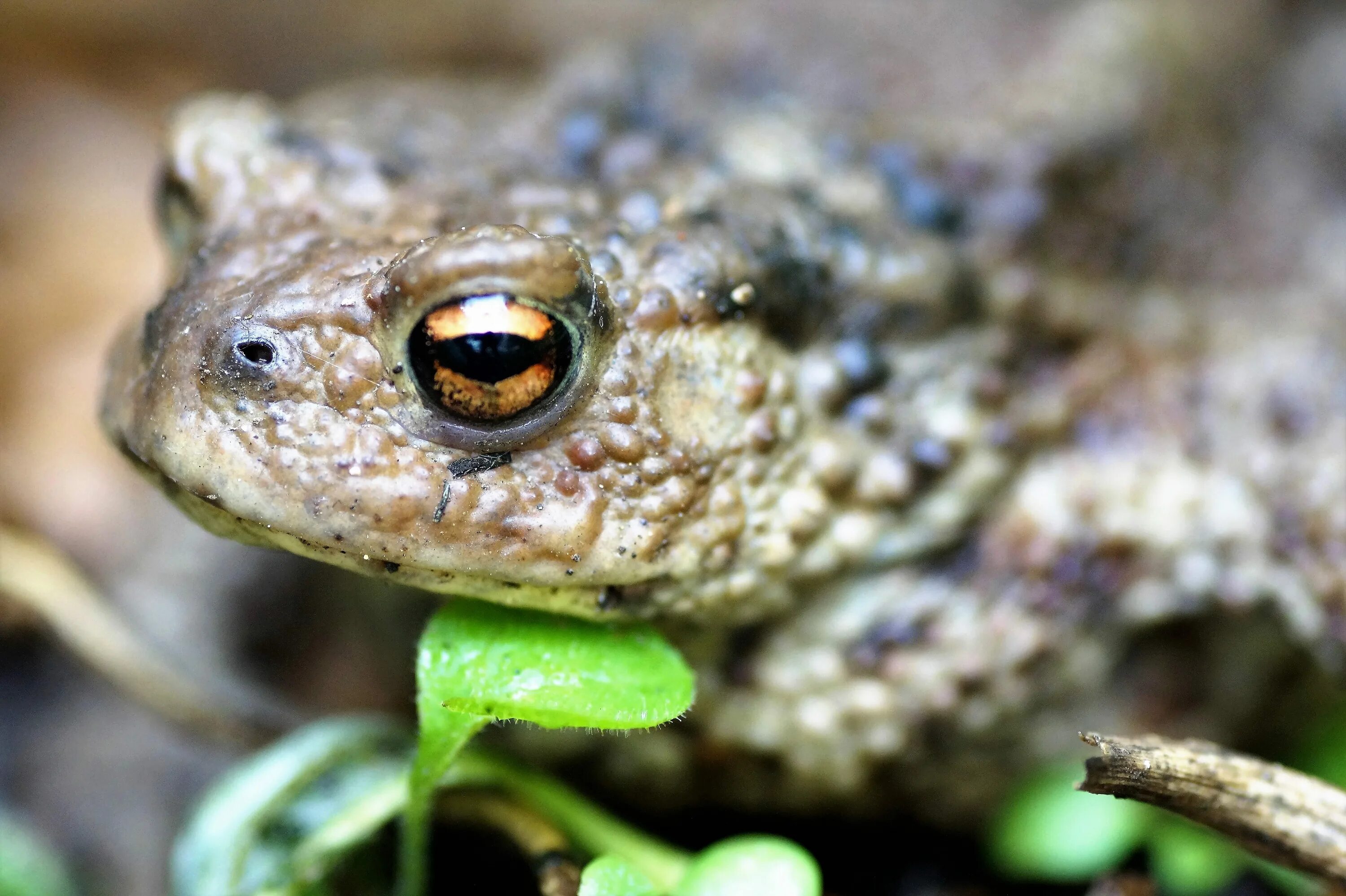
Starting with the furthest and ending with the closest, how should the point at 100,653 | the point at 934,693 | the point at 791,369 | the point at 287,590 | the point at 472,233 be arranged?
the point at 287,590 < the point at 100,653 < the point at 934,693 < the point at 791,369 < the point at 472,233

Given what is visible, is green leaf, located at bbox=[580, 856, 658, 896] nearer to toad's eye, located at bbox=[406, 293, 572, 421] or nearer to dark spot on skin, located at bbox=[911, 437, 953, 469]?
toad's eye, located at bbox=[406, 293, 572, 421]

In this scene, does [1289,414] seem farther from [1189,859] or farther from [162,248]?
[162,248]

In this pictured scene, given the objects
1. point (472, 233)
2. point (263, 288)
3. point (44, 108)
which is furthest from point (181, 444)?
point (44, 108)

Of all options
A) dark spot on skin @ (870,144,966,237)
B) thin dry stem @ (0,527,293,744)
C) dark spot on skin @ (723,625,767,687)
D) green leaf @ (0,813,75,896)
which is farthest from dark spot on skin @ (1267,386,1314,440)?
green leaf @ (0,813,75,896)

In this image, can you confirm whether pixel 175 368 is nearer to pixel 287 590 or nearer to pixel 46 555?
pixel 46 555

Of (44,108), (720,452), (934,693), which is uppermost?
(44,108)
